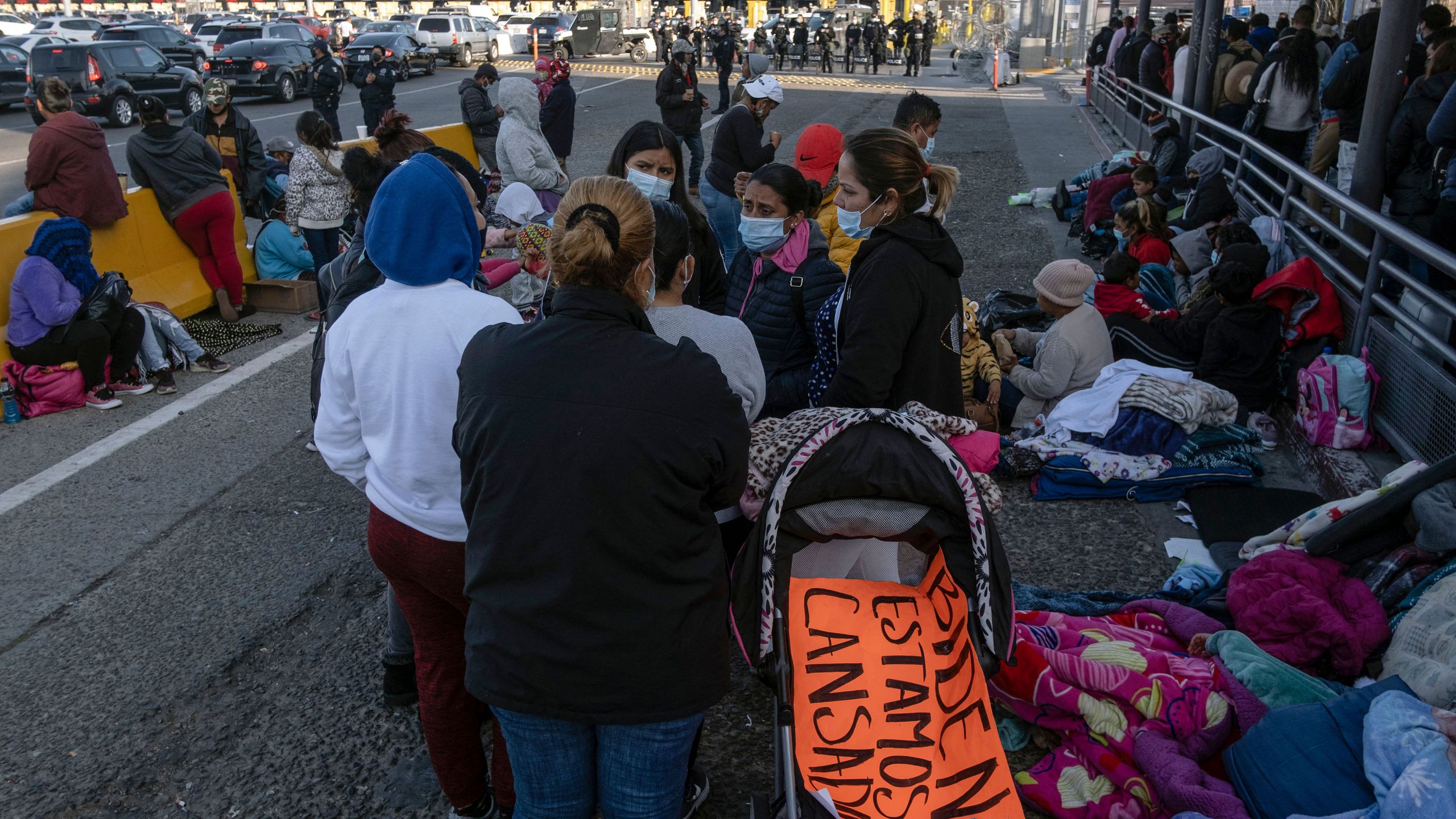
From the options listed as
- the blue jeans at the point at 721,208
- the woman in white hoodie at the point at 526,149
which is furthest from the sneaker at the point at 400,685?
the blue jeans at the point at 721,208

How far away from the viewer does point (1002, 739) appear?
3428mm

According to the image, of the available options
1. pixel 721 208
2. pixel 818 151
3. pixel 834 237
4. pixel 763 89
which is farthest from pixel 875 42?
pixel 834 237

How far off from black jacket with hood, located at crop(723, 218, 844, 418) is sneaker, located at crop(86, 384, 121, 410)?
Result: 183 inches

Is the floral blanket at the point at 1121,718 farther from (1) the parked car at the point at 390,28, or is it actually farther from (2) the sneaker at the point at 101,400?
(1) the parked car at the point at 390,28

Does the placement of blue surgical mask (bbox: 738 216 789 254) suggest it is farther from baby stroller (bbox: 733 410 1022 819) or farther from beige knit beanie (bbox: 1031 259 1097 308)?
beige knit beanie (bbox: 1031 259 1097 308)

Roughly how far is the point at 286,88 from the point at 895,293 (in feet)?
86.9

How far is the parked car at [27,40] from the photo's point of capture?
80.4 feet

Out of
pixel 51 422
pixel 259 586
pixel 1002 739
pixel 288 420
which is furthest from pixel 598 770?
pixel 51 422

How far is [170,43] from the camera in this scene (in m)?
27.8

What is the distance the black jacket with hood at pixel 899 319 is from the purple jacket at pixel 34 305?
17.7 ft

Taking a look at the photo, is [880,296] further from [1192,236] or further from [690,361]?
[1192,236]

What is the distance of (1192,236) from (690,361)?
710 cm

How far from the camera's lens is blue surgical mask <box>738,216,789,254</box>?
4160 mm

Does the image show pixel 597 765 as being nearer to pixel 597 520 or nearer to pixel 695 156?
pixel 597 520
